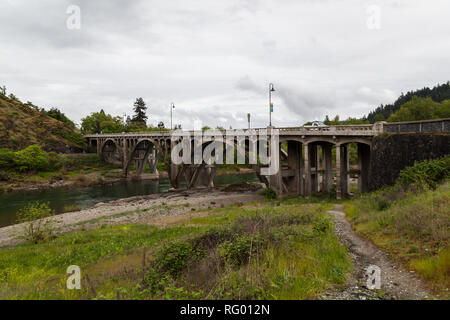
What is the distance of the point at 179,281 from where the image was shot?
277 inches

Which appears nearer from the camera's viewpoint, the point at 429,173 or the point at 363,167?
the point at 429,173

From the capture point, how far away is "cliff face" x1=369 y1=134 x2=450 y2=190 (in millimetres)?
17266

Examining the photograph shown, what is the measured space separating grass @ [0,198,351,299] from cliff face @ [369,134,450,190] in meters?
11.7

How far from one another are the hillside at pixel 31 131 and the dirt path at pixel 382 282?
78445 millimetres

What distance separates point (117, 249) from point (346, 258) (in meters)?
10.7

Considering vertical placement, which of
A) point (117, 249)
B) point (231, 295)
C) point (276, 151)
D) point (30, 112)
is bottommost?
point (117, 249)

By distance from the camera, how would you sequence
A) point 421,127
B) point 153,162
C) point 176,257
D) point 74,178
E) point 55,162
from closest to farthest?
point 176,257
point 421,127
point 74,178
point 55,162
point 153,162

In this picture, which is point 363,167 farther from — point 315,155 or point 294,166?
point 294,166

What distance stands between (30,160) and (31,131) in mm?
20451

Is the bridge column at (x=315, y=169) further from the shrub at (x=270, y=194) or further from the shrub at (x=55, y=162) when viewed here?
the shrub at (x=55, y=162)

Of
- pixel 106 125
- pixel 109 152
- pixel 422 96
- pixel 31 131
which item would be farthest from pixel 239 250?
pixel 422 96

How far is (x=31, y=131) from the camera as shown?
7169 cm
